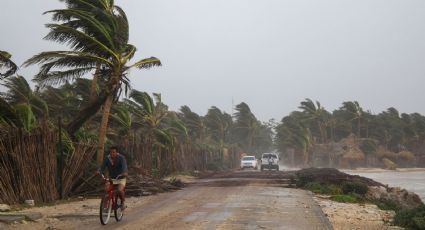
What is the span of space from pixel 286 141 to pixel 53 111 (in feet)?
199

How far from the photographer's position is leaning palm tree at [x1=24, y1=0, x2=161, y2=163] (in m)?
17.6

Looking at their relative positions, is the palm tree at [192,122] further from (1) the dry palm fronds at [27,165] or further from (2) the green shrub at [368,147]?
(1) the dry palm fronds at [27,165]

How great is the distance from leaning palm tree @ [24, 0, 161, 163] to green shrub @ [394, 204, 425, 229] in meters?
11.1

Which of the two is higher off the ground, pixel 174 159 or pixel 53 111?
pixel 53 111

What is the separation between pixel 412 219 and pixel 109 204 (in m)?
6.82

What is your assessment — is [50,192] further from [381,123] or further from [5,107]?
[381,123]

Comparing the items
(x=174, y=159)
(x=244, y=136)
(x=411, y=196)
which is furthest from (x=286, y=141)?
(x=411, y=196)

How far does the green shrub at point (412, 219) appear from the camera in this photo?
1059cm

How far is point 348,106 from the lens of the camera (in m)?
78.9

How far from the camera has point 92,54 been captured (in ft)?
61.3

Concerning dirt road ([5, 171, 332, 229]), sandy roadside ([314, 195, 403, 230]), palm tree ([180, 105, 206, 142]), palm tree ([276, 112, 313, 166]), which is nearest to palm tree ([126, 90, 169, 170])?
dirt road ([5, 171, 332, 229])

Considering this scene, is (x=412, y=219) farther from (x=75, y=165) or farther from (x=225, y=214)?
(x=75, y=165)

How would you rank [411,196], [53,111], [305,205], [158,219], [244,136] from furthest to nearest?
[244,136] → [53,111] → [411,196] → [305,205] → [158,219]

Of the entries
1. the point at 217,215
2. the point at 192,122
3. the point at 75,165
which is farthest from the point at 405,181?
the point at 217,215
